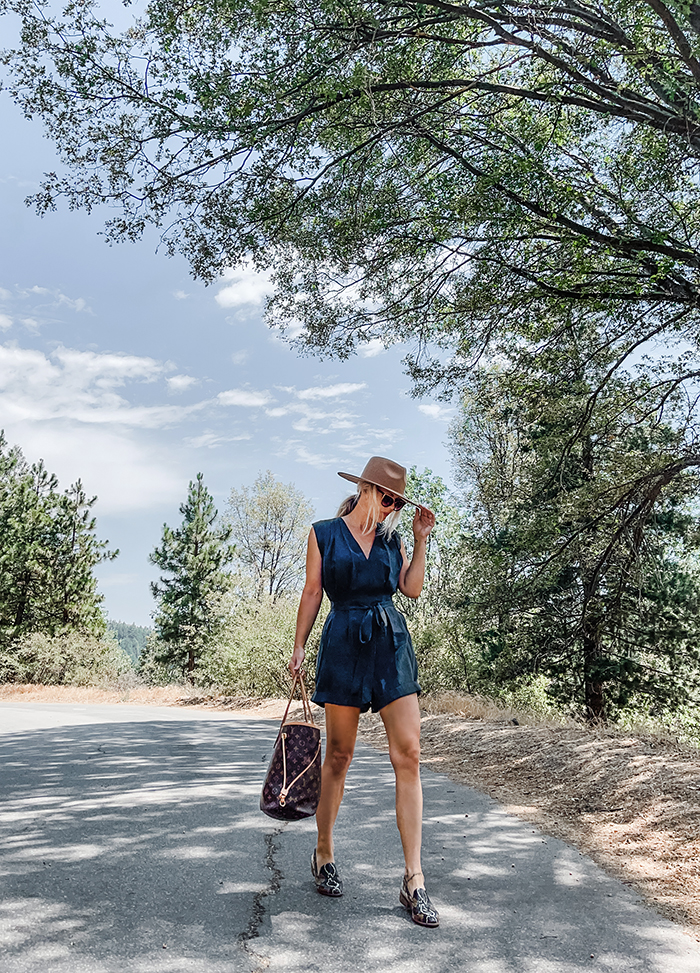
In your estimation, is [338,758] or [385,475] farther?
[385,475]

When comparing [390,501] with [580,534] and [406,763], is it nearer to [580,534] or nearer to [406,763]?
[406,763]

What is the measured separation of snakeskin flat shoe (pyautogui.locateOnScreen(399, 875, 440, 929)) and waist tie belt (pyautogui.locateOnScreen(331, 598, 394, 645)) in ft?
3.65

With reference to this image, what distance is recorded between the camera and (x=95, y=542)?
36.0m

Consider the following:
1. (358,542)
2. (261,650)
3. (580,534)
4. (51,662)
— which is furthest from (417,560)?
(51,662)

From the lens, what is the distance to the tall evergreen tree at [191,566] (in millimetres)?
37531

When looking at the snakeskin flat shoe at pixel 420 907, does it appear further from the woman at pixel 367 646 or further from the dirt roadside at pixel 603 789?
the dirt roadside at pixel 603 789

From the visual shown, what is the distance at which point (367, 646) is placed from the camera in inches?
139

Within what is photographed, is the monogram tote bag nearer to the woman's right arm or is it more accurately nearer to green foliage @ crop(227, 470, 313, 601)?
the woman's right arm

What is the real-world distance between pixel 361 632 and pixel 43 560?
34334 millimetres

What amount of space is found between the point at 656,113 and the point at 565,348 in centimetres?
342

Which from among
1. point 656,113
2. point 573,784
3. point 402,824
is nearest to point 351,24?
point 656,113

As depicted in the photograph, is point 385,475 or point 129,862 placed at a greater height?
point 385,475

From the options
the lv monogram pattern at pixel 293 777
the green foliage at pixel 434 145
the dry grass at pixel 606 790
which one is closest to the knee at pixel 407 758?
the lv monogram pattern at pixel 293 777

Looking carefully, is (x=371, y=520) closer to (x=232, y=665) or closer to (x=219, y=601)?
(x=232, y=665)
